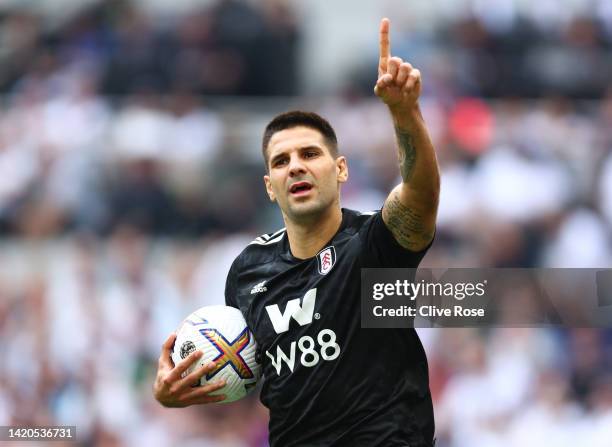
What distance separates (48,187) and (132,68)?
1723mm

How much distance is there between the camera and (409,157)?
13.9 feet

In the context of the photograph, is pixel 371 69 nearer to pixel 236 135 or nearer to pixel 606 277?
pixel 236 135

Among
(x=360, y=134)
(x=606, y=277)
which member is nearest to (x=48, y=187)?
(x=360, y=134)

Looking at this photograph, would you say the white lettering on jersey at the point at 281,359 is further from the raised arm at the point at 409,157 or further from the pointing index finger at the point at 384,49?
the pointing index finger at the point at 384,49

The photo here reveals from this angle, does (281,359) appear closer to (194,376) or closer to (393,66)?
(194,376)

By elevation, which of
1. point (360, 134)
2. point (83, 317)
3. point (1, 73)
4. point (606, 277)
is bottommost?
point (606, 277)

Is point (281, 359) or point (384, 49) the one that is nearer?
point (384, 49)

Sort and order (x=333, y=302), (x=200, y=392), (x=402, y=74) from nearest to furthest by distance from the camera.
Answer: (x=402, y=74), (x=333, y=302), (x=200, y=392)

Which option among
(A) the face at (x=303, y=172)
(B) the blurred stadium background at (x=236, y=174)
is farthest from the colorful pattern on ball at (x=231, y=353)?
(B) the blurred stadium background at (x=236, y=174)

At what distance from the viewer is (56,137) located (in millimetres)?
10773

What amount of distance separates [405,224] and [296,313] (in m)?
0.66

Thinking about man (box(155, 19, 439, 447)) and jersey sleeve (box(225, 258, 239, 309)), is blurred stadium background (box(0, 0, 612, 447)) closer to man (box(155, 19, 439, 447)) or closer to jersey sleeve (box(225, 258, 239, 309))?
jersey sleeve (box(225, 258, 239, 309))

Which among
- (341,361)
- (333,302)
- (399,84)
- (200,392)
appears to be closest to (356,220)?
(333,302)

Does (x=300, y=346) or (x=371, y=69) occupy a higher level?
(x=371, y=69)
